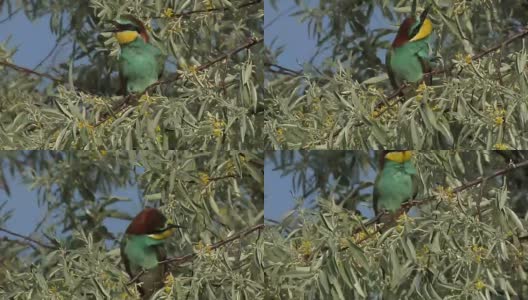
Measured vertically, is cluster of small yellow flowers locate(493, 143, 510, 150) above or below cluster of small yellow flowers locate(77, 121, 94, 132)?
below

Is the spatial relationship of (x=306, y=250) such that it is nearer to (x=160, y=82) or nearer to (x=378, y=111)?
(x=378, y=111)

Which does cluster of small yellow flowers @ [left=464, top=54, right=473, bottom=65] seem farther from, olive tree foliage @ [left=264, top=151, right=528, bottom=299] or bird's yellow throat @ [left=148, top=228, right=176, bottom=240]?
bird's yellow throat @ [left=148, top=228, right=176, bottom=240]

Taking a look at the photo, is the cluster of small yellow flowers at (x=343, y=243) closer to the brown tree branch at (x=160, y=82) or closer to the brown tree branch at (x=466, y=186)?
the brown tree branch at (x=466, y=186)

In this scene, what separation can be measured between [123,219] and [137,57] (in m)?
0.42

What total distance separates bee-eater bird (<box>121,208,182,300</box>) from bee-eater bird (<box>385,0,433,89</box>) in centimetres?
69

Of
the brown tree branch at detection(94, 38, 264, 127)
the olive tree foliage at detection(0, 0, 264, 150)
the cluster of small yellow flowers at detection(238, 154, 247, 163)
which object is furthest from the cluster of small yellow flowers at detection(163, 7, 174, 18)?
the cluster of small yellow flowers at detection(238, 154, 247, 163)

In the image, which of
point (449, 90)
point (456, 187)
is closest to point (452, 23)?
point (449, 90)

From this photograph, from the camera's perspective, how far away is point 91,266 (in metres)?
3.77

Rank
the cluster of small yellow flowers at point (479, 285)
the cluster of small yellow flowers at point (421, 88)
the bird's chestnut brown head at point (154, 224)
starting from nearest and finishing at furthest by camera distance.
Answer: the cluster of small yellow flowers at point (479, 285), the cluster of small yellow flowers at point (421, 88), the bird's chestnut brown head at point (154, 224)

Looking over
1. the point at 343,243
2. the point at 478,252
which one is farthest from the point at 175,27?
the point at 478,252

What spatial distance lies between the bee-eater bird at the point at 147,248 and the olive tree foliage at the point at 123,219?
0.07 ft

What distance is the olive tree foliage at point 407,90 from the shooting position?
3.67m

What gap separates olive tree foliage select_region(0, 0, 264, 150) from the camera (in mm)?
3760

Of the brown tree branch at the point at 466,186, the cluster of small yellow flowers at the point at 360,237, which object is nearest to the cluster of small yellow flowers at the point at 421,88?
the brown tree branch at the point at 466,186
